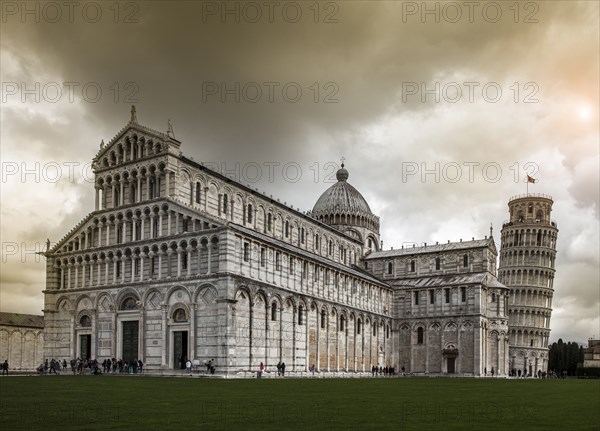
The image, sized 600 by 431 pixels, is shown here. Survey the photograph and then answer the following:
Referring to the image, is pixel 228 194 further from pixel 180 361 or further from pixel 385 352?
pixel 385 352

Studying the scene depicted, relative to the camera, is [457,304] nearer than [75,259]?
No

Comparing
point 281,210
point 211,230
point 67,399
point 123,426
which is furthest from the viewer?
point 281,210

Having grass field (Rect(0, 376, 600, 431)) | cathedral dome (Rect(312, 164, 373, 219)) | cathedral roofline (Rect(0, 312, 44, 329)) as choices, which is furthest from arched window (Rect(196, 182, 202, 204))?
cathedral roofline (Rect(0, 312, 44, 329))

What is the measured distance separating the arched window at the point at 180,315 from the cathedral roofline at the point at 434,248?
130ft

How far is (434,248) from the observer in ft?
275

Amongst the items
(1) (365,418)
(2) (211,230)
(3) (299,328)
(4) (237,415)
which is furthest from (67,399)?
(3) (299,328)

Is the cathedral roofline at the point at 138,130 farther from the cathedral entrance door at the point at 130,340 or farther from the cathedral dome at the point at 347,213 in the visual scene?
the cathedral dome at the point at 347,213

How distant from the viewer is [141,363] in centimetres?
5222

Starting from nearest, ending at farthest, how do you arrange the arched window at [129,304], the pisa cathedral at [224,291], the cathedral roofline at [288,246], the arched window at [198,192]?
the pisa cathedral at [224,291] < the cathedral roofline at [288,246] < the arched window at [129,304] < the arched window at [198,192]

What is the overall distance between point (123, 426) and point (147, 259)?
1560 inches

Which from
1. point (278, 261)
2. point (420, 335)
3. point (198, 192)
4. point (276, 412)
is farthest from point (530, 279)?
point (276, 412)

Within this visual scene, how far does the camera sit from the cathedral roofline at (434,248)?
80.7 metres

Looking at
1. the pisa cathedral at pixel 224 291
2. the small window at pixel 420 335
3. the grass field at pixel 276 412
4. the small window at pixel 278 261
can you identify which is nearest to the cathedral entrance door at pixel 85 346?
the pisa cathedral at pixel 224 291

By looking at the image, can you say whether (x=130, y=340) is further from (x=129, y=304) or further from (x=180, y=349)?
(x=180, y=349)
